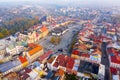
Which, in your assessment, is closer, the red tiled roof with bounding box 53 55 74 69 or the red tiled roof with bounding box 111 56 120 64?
the red tiled roof with bounding box 53 55 74 69

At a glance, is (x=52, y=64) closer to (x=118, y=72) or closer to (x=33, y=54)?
(x=33, y=54)

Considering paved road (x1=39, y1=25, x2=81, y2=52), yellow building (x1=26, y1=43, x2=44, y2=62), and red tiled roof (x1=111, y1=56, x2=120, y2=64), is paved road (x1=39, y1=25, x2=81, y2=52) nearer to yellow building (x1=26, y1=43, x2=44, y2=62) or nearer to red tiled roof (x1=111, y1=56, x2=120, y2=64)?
yellow building (x1=26, y1=43, x2=44, y2=62)

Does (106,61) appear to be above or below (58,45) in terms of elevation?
above

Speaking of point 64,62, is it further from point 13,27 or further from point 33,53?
point 13,27

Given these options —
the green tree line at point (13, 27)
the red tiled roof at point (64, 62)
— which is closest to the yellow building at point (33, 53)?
the red tiled roof at point (64, 62)

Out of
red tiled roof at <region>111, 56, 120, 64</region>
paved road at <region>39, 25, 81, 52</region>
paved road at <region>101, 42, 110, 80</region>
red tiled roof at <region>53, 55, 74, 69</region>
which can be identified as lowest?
paved road at <region>39, 25, 81, 52</region>

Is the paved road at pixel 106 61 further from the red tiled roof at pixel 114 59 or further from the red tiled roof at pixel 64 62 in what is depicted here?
the red tiled roof at pixel 64 62

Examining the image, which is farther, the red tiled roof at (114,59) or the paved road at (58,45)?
the paved road at (58,45)

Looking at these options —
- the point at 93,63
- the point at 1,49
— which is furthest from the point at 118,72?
the point at 1,49

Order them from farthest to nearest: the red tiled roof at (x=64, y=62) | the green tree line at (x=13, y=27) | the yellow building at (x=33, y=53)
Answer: the green tree line at (x=13, y=27)
the yellow building at (x=33, y=53)
the red tiled roof at (x=64, y=62)

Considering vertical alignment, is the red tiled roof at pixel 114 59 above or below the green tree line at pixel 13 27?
above

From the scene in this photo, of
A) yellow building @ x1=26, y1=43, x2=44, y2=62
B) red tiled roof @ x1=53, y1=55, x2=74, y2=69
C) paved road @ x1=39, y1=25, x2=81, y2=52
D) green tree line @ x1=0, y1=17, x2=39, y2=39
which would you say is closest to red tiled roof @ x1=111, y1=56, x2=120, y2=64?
red tiled roof @ x1=53, y1=55, x2=74, y2=69

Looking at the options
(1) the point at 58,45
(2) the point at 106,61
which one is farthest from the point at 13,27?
(2) the point at 106,61
